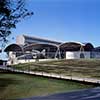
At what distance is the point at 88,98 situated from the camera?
1591cm

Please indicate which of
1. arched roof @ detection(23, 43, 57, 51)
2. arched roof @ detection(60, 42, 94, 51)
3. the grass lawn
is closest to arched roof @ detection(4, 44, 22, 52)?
arched roof @ detection(23, 43, 57, 51)

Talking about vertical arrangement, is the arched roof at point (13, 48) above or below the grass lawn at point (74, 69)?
above

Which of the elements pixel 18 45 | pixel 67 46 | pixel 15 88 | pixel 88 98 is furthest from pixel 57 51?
pixel 88 98

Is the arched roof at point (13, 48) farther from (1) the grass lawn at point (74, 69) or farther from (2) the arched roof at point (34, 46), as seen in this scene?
(1) the grass lawn at point (74, 69)

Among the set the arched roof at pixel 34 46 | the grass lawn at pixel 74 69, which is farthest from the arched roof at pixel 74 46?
the grass lawn at pixel 74 69

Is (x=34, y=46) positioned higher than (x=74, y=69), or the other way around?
(x=34, y=46)

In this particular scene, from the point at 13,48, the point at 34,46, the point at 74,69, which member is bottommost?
the point at 74,69

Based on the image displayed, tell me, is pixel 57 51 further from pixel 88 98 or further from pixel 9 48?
pixel 88 98

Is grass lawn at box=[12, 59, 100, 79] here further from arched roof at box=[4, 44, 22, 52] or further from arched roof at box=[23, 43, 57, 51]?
arched roof at box=[4, 44, 22, 52]

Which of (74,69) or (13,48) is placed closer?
(74,69)

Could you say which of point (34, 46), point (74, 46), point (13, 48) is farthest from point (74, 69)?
point (13, 48)

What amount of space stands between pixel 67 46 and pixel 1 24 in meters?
66.8

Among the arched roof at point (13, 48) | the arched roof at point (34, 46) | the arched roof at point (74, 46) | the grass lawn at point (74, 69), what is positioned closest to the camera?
the grass lawn at point (74, 69)

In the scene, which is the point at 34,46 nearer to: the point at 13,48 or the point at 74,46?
the point at 13,48
